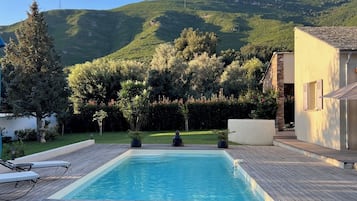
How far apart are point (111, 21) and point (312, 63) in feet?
183

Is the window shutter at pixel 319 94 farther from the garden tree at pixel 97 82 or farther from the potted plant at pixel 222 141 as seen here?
the garden tree at pixel 97 82

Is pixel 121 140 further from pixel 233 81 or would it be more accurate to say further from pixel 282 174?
pixel 233 81

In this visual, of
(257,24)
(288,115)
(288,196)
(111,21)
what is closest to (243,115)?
(288,115)

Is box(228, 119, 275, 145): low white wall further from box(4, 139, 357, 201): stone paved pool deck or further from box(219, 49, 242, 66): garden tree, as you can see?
box(219, 49, 242, 66): garden tree

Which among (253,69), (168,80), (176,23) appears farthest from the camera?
(176,23)

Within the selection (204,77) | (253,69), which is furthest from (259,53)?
(204,77)

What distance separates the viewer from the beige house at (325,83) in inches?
520

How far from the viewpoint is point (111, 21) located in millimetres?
68375

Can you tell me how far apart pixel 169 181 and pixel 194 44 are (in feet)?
149

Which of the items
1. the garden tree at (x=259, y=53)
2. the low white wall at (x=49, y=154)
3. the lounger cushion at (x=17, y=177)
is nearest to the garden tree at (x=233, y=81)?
the garden tree at (x=259, y=53)

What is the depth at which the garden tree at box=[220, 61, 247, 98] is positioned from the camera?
41.1 m

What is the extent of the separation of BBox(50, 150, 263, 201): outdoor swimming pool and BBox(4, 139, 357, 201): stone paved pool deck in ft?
0.97

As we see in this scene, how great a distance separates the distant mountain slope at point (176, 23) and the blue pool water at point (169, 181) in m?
36.9

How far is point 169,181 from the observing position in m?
11.0
